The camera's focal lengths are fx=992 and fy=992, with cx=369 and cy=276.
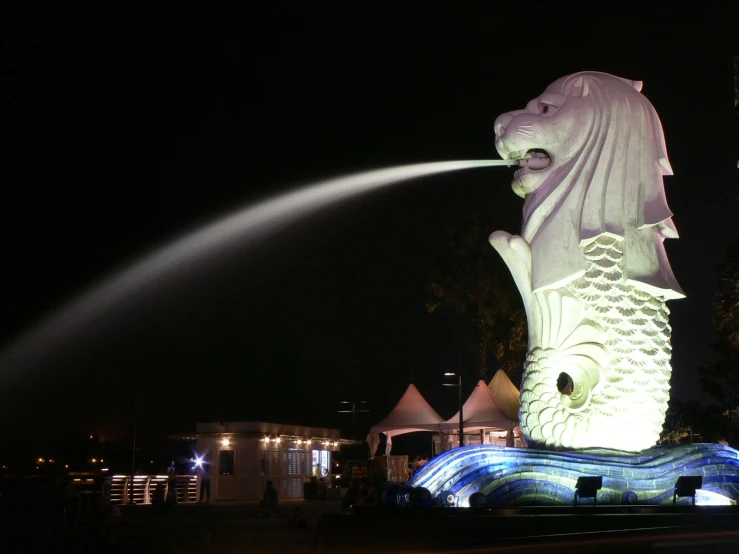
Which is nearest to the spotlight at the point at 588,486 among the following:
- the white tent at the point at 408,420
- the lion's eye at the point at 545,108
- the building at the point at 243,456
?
the lion's eye at the point at 545,108

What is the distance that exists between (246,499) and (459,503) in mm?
15179

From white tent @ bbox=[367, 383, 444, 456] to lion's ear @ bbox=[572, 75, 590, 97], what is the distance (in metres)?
16.9

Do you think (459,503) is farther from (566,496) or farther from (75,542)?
(75,542)

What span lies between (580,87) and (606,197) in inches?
88.6

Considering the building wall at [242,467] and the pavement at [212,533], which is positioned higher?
the building wall at [242,467]

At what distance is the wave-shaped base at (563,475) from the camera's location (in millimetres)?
17000

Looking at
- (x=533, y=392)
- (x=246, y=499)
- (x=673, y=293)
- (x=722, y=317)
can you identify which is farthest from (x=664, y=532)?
(x=722, y=317)

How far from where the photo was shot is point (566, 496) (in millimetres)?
17344

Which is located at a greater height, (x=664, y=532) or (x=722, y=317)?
(x=722, y=317)

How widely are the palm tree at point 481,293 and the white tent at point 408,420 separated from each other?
12.8 feet

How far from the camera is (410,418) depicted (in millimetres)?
34688

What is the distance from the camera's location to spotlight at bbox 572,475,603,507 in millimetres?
16578

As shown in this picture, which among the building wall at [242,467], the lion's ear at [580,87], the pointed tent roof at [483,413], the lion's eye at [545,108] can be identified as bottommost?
the building wall at [242,467]

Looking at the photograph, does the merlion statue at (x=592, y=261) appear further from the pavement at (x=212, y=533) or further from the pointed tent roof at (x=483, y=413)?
the pointed tent roof at (x=483, y=413)
